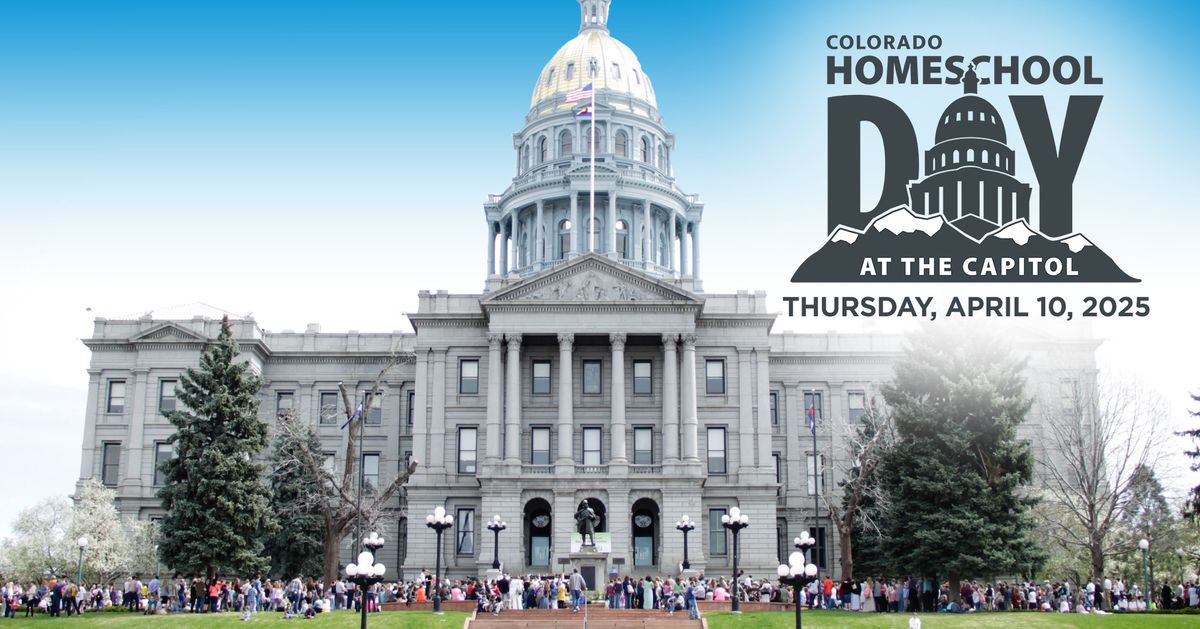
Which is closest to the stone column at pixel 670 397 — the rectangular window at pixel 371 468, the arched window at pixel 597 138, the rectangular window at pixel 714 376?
the rectangular window at pixel 714 376

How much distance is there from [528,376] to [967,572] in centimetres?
2545

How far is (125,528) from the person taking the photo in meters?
61.6

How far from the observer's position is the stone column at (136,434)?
227 ft

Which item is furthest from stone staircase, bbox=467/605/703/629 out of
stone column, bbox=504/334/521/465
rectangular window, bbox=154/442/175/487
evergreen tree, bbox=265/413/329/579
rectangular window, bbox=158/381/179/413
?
rectangular window, bbox=158/381/179/413

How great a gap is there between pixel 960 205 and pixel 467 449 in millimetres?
36884

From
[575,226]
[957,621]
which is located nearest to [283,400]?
[575,226]

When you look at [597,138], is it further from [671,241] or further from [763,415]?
[763,415]

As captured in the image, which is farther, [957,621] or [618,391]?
[618,391]

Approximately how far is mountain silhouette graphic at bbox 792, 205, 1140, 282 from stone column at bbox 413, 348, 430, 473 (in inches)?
1397

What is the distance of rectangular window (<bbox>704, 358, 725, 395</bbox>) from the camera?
65625 millimetres

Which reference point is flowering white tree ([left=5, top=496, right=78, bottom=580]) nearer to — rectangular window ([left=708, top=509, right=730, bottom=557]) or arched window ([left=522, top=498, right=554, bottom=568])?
arched window ([left=522, top=498, right=554, bottom=568])

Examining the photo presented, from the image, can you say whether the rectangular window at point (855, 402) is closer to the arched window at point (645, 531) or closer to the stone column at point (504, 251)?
the arched window at point (645, 531)

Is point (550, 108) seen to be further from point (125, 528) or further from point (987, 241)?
point (987, 241)

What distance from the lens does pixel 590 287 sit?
63.9m
